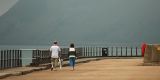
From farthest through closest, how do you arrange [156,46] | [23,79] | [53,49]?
[156,46] → [53,49] → [23,79]

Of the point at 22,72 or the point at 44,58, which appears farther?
the point at 44,58

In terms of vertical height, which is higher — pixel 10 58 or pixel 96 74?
pixel 10 58

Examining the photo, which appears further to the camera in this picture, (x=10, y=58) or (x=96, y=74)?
(x=10, y=58)

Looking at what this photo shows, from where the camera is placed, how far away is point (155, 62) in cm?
3866

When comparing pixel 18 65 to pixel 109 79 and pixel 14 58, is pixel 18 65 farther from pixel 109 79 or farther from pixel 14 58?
pixel 109 79

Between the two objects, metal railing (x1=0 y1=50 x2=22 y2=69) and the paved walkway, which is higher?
metal railing (x1=0 y1=50 x2=22 y2=69)

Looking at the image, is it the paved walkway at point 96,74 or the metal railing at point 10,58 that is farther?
the metal railing at point 10,58

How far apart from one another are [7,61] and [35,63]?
405cm

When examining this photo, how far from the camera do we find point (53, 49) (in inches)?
1281

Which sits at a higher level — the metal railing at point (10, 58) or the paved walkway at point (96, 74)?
the metal railing at point (10, 58)

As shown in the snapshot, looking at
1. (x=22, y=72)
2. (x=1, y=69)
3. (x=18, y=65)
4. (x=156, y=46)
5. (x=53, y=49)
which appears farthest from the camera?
(x=156, y=46)

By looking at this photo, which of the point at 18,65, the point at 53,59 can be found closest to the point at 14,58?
the point at 18,65

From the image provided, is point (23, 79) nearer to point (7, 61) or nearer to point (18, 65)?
point (7, 61)

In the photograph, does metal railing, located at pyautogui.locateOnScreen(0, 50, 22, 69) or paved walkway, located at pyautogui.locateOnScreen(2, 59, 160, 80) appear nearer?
paved walkway, located at pyautogui.locateOnScreen(2, 59, 160, 80)
